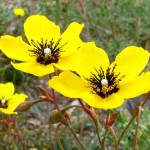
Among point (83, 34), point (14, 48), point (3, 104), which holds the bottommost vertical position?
point (3, 104)

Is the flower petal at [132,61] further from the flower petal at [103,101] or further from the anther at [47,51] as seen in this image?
the anther at [47,51]

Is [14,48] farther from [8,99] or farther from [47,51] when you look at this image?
[8,99]

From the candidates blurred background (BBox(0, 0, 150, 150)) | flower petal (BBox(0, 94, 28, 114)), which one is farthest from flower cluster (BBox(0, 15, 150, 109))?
blurred background (BBox(0, 0, 150, 150))

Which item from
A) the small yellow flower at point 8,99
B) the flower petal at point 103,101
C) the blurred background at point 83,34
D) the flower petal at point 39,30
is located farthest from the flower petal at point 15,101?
the blurred background at point 83,34

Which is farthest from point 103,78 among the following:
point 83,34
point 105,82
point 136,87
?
point 83,34

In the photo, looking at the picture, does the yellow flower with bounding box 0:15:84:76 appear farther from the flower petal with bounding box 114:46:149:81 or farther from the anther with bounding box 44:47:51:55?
the flower petal with bounding box 114:46:149:81

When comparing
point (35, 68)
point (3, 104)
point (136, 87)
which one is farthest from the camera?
point (3, 104)
